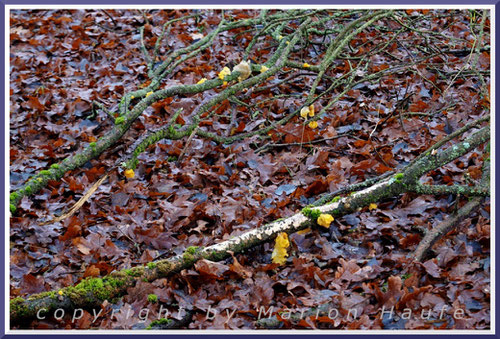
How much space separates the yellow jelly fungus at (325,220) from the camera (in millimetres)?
2742

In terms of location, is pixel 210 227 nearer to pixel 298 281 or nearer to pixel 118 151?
pixel 298 281

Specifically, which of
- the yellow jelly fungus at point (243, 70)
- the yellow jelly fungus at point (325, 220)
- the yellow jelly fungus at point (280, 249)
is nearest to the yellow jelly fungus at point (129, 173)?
the yellow jelly fungus at point (243, 70)

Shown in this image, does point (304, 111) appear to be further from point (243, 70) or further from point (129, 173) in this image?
point (129, 173)

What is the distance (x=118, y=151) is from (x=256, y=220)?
159cm

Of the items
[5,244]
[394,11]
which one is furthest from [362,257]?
[394,11]

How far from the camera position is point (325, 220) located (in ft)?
9.00

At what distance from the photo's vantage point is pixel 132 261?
110 inches

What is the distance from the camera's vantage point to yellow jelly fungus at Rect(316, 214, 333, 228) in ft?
9.00

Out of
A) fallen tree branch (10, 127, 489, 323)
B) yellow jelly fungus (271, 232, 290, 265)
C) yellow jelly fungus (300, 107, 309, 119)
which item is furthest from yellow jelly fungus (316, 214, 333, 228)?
yellow jelly fungus (300, 107, 309, 119)
